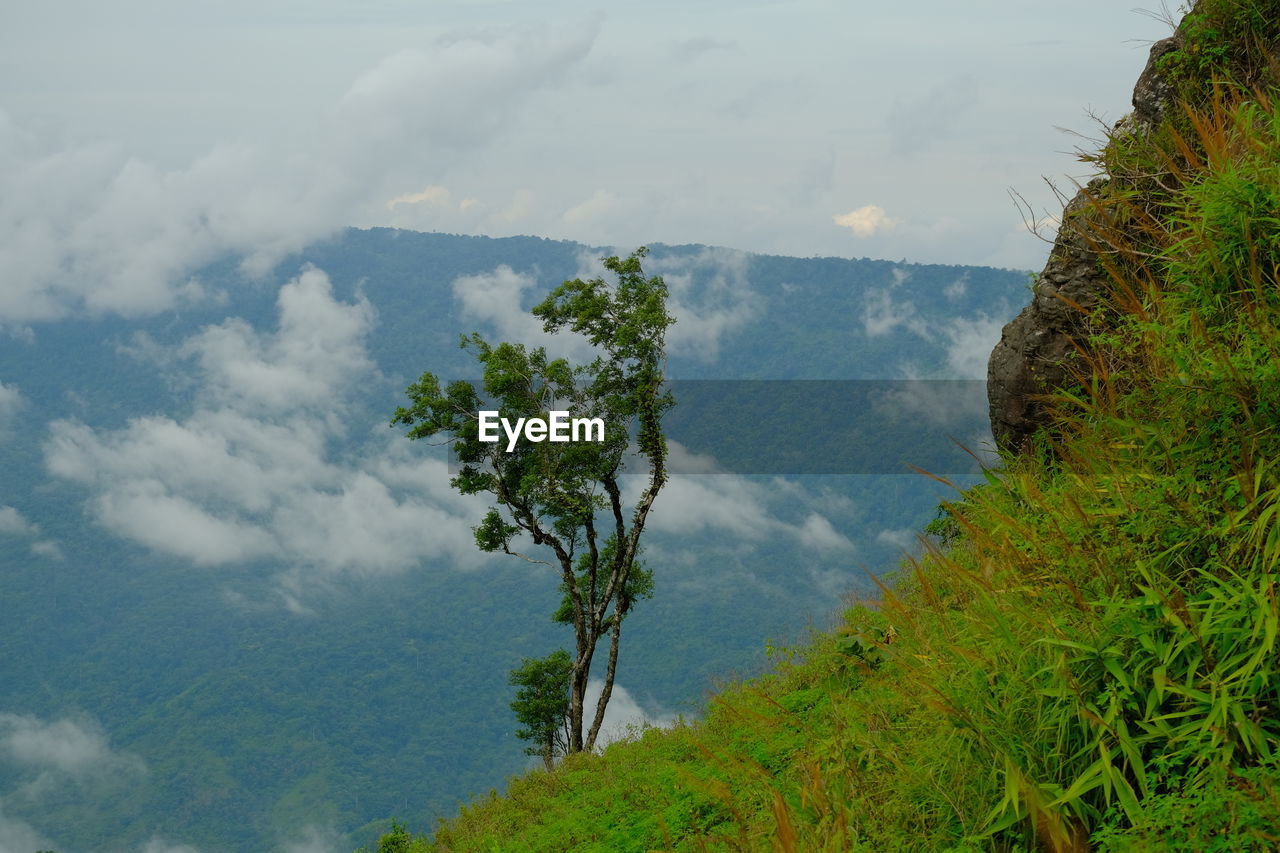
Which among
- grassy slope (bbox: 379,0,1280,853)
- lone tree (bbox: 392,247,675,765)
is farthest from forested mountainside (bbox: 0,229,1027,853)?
grassy slope (bbox: 379,0,1280,853)

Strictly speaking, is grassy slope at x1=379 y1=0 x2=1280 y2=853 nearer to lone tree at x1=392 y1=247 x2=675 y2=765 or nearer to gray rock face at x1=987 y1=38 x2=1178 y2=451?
gray rock face at x1=987 y1=38 x2=1178 y2=451

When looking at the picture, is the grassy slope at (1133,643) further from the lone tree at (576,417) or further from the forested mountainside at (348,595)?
the forested mountainside at (348,595)

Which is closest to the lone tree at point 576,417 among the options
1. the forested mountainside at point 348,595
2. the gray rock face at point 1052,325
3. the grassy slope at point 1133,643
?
the gray rock face at point 1052,325

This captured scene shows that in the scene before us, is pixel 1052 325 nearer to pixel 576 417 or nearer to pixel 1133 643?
pixel 1133 643

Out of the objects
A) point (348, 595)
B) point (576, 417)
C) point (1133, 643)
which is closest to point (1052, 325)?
point (1133, 643)

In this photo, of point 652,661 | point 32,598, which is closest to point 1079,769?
point 652,661

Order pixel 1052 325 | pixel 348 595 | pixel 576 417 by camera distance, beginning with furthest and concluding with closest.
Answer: pixel 348 595 < pixel 576 417 < pixel 1052 325
